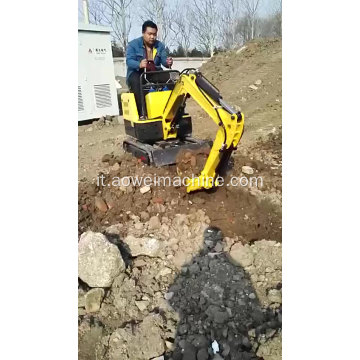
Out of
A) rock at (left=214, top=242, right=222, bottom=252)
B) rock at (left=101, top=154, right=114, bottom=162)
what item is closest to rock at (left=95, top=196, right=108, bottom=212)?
rock at (left=101, top=154, right=114, bottom=162)

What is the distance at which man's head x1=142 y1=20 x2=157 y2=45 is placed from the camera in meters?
2.32

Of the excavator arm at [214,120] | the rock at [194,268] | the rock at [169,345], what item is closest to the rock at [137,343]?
the rock at [169,345]

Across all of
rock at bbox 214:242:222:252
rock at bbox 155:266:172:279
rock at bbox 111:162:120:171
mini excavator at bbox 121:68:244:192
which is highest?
mini excavator at bbox 121:68:244:192

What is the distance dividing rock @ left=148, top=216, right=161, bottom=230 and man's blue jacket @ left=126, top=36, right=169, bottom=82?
4.15 feet

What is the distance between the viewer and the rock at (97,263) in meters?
2.00

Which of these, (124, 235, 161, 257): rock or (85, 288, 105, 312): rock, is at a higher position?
(124, 235, 161, 257): rock

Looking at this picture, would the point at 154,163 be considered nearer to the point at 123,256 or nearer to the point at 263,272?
the point at 123,256

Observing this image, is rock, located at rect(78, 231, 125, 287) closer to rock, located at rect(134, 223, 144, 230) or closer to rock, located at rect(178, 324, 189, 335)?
rock, located at rect(134, 223, 144, 230)

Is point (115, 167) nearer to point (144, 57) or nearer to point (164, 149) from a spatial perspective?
point (164, 149)

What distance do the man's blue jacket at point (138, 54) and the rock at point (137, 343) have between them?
1.90m

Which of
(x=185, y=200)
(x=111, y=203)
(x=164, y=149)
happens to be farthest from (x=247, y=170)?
(x=111, y=203)

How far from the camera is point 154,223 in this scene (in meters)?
2.42

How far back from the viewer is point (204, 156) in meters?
2.98

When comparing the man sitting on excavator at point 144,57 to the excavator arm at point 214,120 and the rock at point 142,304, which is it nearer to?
the excavator arm at point 214,120
